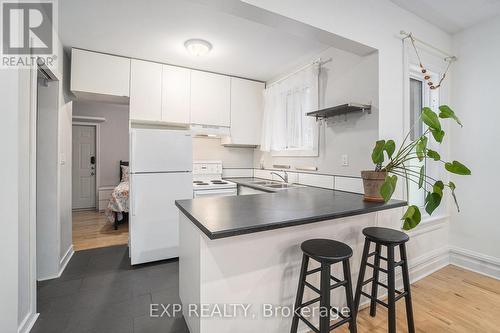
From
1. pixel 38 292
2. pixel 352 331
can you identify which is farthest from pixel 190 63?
pixel 352 331

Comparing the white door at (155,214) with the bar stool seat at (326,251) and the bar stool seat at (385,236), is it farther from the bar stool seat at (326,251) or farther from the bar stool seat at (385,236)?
the bar stool seat at (385,236)

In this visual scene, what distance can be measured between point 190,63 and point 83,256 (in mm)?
2730

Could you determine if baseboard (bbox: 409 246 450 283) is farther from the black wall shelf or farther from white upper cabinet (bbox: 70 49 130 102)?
white upper cabinet (bbox: 70 49 130 102)

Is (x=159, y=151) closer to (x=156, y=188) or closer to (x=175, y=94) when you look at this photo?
(x=156, y=188)

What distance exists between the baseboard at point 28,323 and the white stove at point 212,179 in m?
1.83

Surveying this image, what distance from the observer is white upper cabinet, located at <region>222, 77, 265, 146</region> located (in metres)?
3.55

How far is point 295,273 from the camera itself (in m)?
1.55

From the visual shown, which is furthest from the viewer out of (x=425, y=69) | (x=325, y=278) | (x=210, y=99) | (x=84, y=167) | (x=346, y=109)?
(x=84, y=167)

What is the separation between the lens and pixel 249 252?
1.38 meters

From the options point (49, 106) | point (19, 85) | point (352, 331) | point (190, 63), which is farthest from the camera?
point (190, 63)

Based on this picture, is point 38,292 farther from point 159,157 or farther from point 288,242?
point 288,242

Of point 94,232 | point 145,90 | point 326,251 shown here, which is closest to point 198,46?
point 145,90

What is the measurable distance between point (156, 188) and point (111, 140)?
367 centimetres

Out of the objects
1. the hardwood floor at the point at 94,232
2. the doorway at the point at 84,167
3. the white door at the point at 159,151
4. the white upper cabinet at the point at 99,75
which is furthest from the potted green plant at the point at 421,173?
the doorway at the point at 84,167
